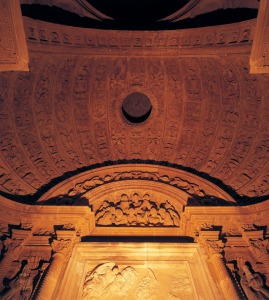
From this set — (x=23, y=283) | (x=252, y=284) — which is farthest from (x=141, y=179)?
(x=23, y=283)

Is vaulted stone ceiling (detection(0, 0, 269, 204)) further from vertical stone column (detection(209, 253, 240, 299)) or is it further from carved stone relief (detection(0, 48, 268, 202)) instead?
vertical stone column (detection(209, 253, 240, 299))

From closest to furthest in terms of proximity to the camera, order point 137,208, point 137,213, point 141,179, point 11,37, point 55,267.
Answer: point 11,37, point 55,267, point 137,213, point 137,208, point 141,179

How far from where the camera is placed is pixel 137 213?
21.6 feet

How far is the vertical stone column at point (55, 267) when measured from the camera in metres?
4.36

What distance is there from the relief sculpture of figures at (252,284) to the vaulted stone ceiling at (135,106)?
2313mm

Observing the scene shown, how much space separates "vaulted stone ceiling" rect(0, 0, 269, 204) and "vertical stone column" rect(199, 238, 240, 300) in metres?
2.12

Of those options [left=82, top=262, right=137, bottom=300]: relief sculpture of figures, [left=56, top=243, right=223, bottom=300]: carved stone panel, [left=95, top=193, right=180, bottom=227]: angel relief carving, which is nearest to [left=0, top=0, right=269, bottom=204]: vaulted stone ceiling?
[left=95, top=193, right=180, bottom=227]: angel relief carving

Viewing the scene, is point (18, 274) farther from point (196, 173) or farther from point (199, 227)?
point (196, 173)

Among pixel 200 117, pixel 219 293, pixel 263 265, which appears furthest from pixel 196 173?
pixel 219 293

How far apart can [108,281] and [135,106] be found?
551 cm

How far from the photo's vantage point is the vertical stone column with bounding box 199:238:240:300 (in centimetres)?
440

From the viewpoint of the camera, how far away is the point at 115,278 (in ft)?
15.6

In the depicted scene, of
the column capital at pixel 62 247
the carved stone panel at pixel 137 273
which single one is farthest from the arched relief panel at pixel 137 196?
the column capital at pixel 62 247

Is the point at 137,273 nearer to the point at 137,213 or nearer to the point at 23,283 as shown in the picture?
the point at 137,213
